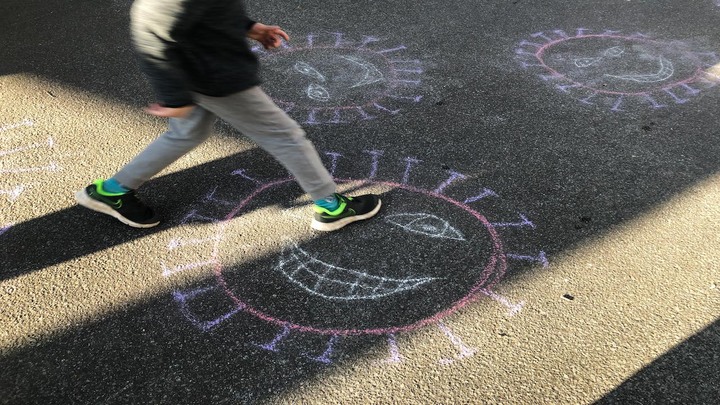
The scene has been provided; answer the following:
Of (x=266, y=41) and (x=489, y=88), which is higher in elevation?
(x=266, y=41)

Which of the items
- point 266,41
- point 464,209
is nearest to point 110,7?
point 266,41

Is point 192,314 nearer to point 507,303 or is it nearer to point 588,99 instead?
point 507,303

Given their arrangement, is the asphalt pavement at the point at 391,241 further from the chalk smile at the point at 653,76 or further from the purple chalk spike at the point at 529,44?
the purple chalk spike at the point at 529,44

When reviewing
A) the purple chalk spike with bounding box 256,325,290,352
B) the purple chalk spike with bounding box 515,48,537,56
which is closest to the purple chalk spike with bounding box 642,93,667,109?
the purple chalk spike with bounding box 515,48,537,56

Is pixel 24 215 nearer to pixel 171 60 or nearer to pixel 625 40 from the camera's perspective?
pixel 171 60

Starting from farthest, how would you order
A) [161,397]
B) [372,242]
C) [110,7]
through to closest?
[110,7], [372,242], [161,397]

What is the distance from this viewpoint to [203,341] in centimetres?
205

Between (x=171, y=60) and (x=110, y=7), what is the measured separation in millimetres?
3670

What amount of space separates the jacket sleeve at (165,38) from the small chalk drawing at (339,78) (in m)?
1.39

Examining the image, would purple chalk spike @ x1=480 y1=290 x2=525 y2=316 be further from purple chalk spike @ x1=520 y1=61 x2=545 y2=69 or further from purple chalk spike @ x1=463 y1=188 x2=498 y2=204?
purple chalk spike @ x1=520 y1=61 x2=545 y2=69

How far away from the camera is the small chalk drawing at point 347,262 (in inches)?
83.9

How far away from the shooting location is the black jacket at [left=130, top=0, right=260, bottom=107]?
1824mm

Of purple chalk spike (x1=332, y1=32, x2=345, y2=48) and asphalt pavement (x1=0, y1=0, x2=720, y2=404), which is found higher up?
purple chalk spike (x1=332, y1=32, x2=345, y2=48)

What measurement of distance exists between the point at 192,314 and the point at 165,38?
104 cm
